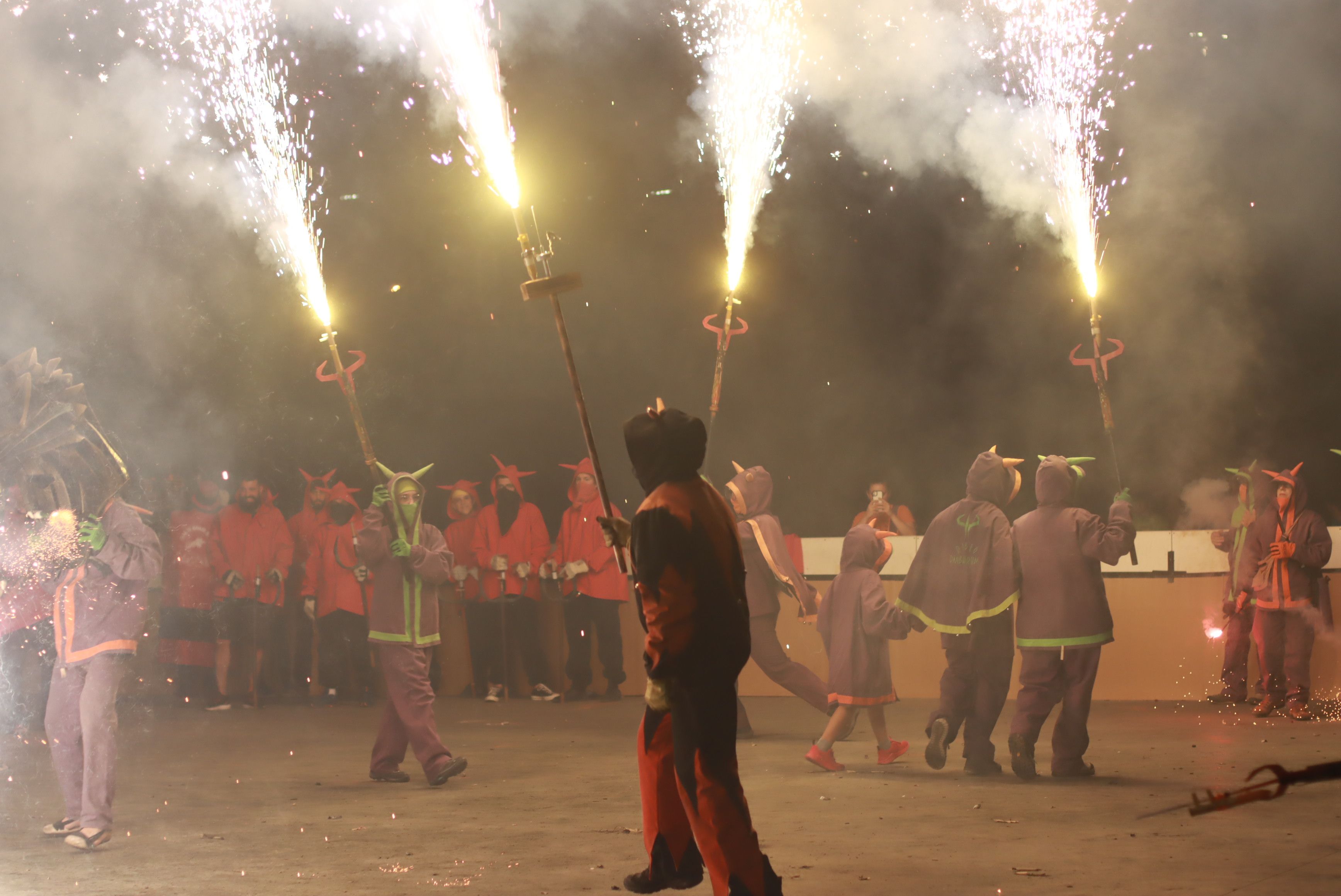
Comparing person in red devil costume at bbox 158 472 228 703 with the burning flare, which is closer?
the burning flare

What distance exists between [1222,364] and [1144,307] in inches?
32.5

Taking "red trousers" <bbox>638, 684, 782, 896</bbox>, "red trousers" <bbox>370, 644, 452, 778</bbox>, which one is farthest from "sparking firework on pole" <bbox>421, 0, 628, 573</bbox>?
"red trousers" <bbox>370, 644, 452, 778</bbox>

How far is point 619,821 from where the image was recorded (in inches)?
242

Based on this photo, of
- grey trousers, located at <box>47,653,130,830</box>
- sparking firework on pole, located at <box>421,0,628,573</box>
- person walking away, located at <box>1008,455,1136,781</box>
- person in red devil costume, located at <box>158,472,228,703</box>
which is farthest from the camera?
Answer: person in red devil costume, located at <box>158,472,228,703</box>

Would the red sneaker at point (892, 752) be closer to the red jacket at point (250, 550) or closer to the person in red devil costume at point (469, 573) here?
the person in red devil costume at point (469, 573)

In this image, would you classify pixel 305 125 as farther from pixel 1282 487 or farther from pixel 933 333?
pixel 1282 487

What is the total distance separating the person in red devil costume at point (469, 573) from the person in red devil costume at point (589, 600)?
78 cm

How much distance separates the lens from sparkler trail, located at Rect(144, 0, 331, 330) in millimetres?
10062

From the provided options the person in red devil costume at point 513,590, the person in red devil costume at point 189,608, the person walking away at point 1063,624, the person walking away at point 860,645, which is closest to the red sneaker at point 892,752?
the person walking away at point 860,645

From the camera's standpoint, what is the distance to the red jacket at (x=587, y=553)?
38.5 ft

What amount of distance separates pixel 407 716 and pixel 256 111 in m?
5.65

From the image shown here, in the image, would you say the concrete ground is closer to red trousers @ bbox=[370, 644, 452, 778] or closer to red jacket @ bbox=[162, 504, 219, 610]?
red trousers @ bbox=[370, 644, 452, 778]

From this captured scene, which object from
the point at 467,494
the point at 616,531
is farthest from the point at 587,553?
the point at 616,531

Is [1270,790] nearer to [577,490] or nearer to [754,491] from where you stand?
[754,491]
